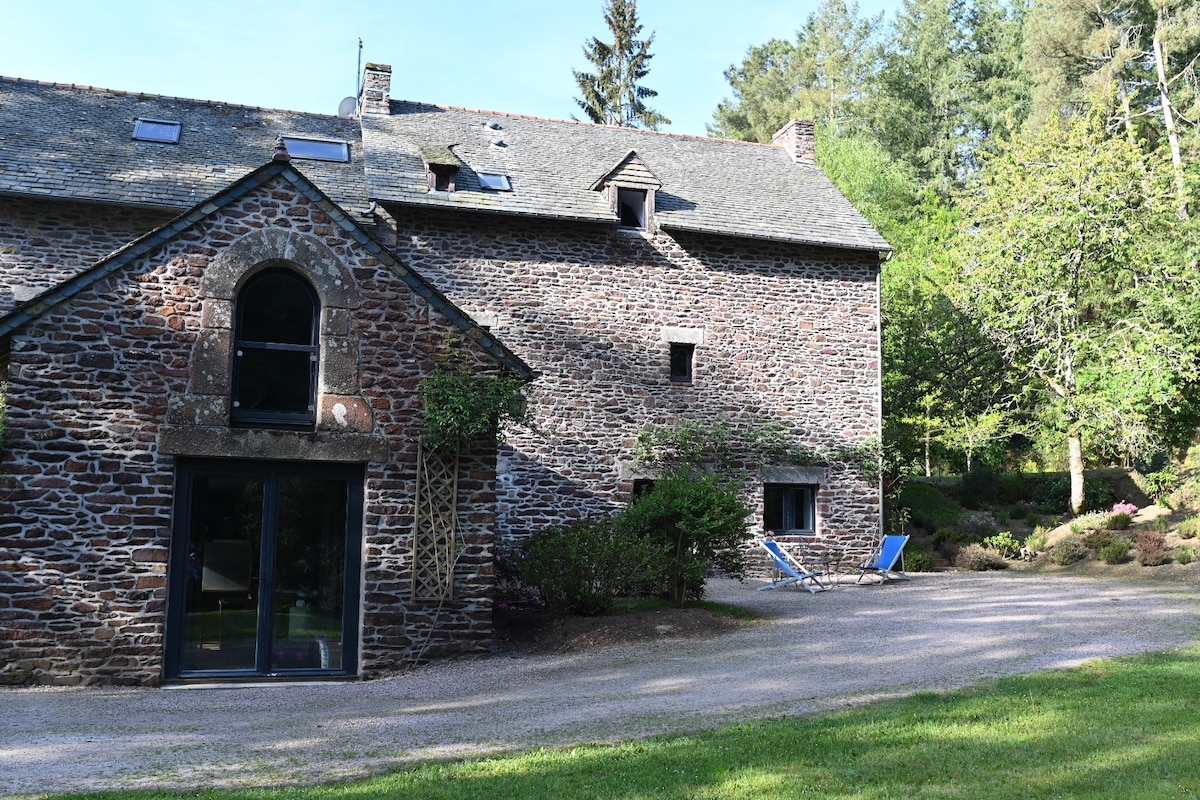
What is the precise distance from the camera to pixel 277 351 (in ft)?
34.1

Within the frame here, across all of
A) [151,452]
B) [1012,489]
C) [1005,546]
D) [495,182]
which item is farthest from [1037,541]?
[151,452]

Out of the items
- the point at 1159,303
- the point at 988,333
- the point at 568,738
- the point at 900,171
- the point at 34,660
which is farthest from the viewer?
the point at 900,171

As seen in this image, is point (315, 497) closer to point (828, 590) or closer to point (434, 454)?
point (434, 454)

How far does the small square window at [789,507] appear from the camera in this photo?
61.0 ft

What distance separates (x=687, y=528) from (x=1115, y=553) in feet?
31.4

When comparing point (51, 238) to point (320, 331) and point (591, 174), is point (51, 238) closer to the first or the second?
point (320, 331)

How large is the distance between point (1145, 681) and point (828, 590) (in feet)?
26.8

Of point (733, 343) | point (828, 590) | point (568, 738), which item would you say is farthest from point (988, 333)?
point (568, 738)

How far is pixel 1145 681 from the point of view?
8.11 meters

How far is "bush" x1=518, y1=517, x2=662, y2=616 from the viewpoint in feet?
38.9

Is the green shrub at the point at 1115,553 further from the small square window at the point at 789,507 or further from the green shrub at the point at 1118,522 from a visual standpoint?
the small square window at the point at 789,507

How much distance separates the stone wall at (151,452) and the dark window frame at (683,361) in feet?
25.9

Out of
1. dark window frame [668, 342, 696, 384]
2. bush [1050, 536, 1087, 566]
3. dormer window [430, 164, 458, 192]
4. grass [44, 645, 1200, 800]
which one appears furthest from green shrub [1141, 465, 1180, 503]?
grass [44, 645, 1200, 800]

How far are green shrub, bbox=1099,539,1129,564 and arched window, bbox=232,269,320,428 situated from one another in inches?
555
